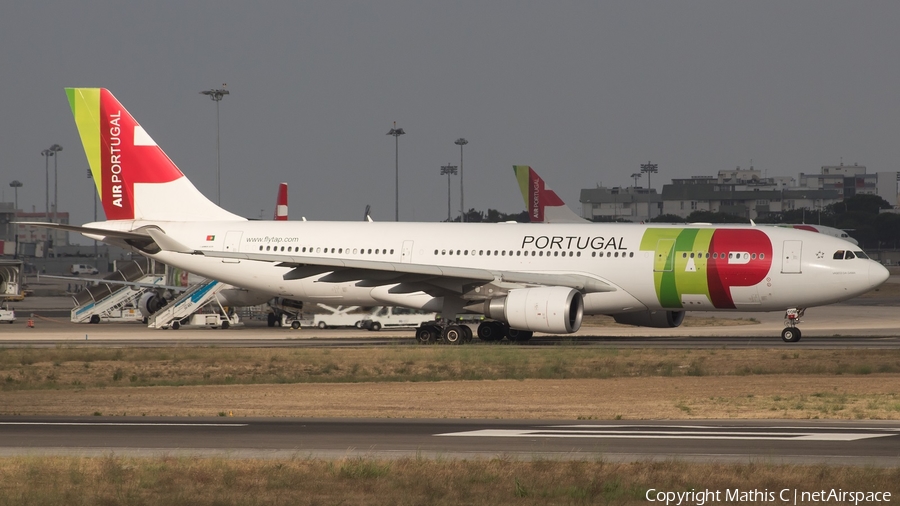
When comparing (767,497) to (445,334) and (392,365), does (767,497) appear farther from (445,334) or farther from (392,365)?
(445,334)

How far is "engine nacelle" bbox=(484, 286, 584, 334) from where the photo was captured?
32.6 meters

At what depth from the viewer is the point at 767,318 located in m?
53.2

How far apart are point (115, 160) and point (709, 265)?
20774 millimetres

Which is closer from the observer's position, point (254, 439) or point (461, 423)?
point (254, 439)

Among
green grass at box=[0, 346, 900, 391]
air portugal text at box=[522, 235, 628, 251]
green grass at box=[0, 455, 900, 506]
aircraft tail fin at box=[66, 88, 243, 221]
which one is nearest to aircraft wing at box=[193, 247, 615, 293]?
air portugal text at box=[522, 235, 628, 251]

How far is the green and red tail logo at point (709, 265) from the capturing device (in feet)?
111

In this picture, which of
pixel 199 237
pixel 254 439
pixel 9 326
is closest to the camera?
pixel 254 439

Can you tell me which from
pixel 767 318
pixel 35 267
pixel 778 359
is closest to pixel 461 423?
pixel 778 359

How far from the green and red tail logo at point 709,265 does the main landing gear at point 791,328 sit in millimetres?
1689

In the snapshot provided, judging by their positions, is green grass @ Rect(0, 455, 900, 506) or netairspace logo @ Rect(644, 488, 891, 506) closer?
netairspace logo @ Rect(644, 488, 891, 506)

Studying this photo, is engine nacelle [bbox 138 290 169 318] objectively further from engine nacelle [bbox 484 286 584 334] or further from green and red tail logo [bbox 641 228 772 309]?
green and red tail logo [bbox 641 228 772 309]

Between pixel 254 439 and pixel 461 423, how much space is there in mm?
3584

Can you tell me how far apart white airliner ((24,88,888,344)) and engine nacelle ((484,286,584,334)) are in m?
0.04

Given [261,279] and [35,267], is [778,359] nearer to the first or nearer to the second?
[261,279]
